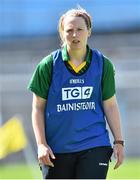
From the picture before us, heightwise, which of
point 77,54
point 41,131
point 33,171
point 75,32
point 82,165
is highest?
point 75,32

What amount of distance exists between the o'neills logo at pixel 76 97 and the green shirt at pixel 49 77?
108mm

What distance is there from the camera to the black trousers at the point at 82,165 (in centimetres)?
514

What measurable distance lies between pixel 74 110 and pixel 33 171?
9706mm

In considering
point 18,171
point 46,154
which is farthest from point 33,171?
point 46,154

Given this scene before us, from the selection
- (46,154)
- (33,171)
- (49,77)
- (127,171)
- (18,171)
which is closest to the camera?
(46,154)

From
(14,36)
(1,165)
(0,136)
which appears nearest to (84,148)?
(0,136)

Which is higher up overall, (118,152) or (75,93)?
(75,93)

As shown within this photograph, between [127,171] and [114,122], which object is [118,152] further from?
[127,171]

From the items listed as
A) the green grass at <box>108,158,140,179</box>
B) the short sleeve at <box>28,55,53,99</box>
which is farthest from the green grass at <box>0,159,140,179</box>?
the short sleeve at <box>28,55,53,99</box>

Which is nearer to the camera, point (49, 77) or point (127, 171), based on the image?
point (49, 77)

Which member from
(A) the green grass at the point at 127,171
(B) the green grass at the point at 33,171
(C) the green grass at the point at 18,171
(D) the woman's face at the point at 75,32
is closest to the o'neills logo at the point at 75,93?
(D) the woman's face at the point at 75,32

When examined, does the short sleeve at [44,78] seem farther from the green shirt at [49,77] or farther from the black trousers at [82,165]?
the black trousers at [82,165]

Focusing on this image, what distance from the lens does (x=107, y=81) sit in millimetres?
5270

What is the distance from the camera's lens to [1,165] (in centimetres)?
1719
